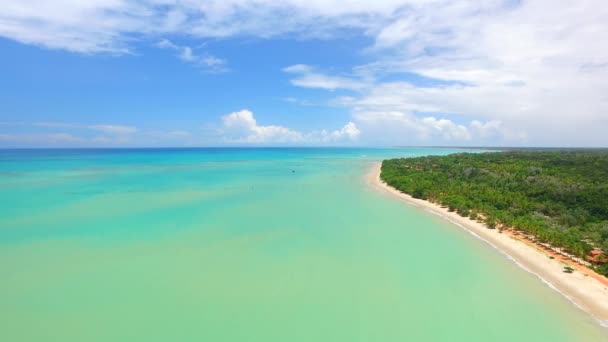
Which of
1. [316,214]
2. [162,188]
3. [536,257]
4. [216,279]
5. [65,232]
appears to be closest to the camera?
[216,279]

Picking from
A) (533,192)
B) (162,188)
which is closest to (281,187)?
(162,188)

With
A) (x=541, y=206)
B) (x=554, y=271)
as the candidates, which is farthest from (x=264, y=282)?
(x=541, y=206)

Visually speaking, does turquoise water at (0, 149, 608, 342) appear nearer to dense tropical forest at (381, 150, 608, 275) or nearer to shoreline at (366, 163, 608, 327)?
shoreline at (366, 163, 608, 327)

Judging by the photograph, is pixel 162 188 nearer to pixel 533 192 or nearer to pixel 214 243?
pixel 214 243

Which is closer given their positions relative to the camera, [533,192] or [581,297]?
[581,297]

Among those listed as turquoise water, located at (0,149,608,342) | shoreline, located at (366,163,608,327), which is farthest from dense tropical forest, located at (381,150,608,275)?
turquoise water, located at (0,149,608,342)

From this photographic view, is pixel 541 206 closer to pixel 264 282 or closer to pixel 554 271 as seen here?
pixel 554 271

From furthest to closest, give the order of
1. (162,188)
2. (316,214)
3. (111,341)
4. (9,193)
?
(162,188)
(9,193)
(316,214)
(111,341)
